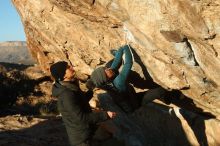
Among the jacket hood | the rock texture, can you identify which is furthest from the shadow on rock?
the jacket hood

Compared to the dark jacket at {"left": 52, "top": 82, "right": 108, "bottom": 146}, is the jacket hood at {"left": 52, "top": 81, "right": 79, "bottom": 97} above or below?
above

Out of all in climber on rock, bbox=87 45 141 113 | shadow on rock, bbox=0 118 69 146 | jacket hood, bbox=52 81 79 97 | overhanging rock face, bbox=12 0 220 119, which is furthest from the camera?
shadow on rock, bbox=0 118 69 146

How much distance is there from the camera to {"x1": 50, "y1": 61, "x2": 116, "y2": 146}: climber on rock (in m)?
5.79

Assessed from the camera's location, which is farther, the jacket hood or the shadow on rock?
the shadow on rock

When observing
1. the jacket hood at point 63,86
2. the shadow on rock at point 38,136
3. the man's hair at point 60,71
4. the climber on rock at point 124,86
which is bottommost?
the shadow on rock at point 38,136

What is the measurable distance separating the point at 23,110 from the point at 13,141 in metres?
7.01

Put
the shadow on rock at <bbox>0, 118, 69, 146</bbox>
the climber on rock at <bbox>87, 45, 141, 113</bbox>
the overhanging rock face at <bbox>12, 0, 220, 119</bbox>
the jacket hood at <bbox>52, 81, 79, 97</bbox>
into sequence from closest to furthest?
1. the jacket hood at <bbox>52, 81, 79, 97</bbox>
2. the overhanging rock face at <bbox>12, 0, 220, 119</bbox>
3. the climber on rock at <bbox>87, 45, 141, 113</bbox>
4. the shadow on rock at <bbox>0, 118, 69, 146</bbox>

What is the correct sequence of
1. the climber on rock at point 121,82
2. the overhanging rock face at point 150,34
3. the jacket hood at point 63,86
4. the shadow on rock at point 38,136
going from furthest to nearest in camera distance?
the shadow on rock at point 38,136 → the climber on rock at point 121,82 → the overhanging rock face at point 150,34 → the jacket hood at point 63,86

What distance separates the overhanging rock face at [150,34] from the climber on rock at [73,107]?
1.67 metres

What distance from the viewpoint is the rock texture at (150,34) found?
611 centimetres

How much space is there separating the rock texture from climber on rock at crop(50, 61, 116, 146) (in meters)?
1.67

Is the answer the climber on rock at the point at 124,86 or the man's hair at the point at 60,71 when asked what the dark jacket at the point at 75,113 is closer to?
the man's hair at the point at 60,71

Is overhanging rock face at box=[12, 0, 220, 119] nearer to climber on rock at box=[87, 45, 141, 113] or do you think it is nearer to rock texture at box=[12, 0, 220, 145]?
rock texture at box=[12, 0, 220, 145]

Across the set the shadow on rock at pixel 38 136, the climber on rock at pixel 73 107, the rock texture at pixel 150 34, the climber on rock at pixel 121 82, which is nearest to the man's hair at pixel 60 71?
the climber on rock at pixel 73 107
